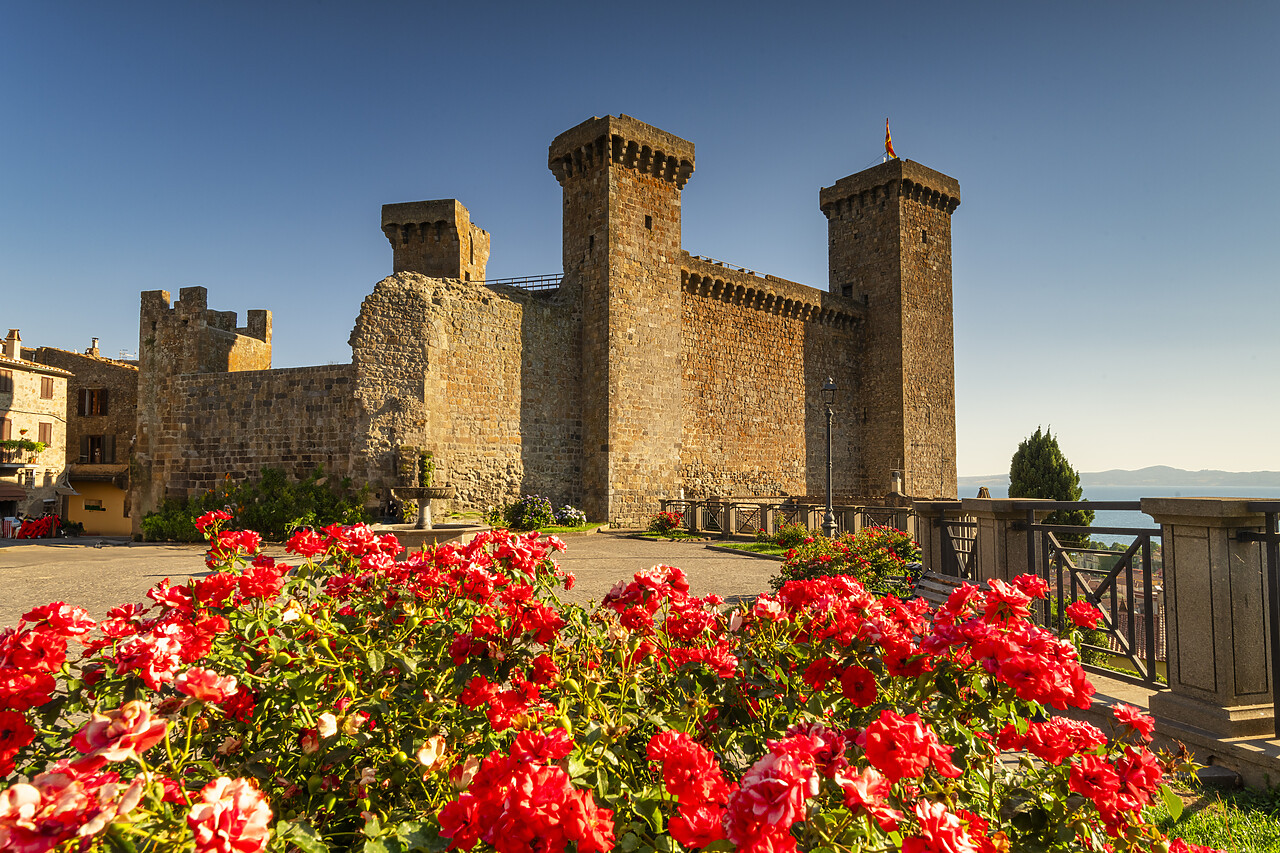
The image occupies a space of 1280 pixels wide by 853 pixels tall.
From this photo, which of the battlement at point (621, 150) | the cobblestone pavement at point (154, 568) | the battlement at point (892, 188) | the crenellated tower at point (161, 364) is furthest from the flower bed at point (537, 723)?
the battlement at point (892, 188)

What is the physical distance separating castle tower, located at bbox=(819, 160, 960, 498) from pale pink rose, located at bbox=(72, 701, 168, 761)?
94.7 ft

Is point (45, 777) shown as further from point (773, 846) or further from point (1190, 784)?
point (1190, 784)

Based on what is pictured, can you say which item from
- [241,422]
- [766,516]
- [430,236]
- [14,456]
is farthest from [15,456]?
[766,516]

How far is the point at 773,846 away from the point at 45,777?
4.68ft

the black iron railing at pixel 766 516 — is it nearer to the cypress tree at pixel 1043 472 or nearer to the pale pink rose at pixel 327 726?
the pale pink rose at pixel 327 726

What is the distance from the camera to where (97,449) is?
30.3 meters

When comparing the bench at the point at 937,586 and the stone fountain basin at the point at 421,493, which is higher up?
the stone fountain basin at the point at 421,493

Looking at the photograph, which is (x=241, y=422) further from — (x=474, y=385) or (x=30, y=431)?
(x=30, y=431)

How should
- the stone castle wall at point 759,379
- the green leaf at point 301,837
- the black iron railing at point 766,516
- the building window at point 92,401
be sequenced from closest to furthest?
the green leaf at point 301,837
the black iron railing at point 766,516
the stone castle wall at point 759,379
the building window at point 92,401

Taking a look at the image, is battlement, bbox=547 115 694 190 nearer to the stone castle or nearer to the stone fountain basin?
the stone castle

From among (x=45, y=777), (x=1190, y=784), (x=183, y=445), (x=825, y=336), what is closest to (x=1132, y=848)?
(x=1190, y=784)

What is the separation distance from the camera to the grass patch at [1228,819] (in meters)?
2.87

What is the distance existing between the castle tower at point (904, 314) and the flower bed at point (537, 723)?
27428 mm

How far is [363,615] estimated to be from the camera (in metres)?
2.67
